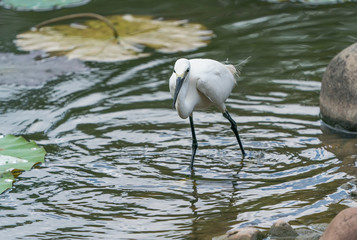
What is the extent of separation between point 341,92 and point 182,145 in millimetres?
1385

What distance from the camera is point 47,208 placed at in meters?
4.31

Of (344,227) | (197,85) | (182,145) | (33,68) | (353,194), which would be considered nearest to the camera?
(344,227)

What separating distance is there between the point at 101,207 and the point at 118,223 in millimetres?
295

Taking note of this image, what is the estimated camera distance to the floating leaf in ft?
22.1

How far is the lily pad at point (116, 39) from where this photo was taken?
729 centimetres

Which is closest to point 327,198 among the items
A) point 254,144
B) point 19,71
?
point 254,144

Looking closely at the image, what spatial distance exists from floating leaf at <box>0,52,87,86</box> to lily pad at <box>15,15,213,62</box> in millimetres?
136

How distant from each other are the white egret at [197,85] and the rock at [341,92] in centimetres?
93

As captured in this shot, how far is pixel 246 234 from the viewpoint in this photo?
11.6 feet

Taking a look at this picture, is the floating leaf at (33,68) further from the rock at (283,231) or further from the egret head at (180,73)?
the rock at (283,231)

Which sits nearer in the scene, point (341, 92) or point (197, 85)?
point (197, 85)

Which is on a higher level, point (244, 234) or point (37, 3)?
point (37, 3)

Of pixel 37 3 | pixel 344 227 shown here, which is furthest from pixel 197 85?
pixel 37 3

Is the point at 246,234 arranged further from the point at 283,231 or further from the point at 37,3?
the point at 37,3
